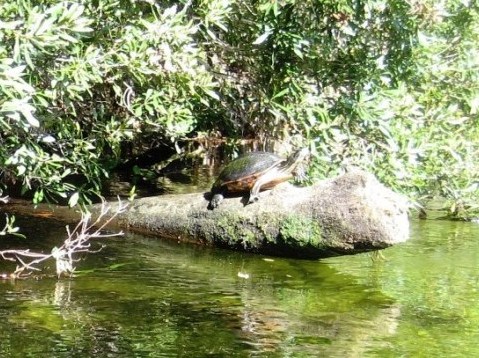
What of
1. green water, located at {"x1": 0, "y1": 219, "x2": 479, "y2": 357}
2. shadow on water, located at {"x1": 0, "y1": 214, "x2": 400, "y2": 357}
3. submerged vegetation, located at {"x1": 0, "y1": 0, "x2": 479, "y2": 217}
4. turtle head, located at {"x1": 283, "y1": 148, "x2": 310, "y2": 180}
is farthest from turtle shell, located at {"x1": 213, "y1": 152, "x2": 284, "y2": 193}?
shadow on water, located at {"x1": 0, "y1": 214, "x2": 400, "y2": 357}

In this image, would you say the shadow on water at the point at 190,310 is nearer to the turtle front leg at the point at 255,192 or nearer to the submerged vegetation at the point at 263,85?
the turtle front leg at the point at 255,192

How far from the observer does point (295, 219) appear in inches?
265

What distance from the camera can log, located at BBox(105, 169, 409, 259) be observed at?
20.5ft

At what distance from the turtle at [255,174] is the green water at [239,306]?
73cm

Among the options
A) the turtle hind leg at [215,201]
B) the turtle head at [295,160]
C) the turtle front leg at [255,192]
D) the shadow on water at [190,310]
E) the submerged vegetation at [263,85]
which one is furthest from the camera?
the turtle head at [295,160]

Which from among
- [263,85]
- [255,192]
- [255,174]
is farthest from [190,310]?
[263,85]

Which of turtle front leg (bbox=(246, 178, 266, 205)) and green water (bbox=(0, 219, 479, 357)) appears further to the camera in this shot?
turtle front leg (bbox=(246, 178, 266, 205))

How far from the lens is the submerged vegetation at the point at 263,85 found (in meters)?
5.77

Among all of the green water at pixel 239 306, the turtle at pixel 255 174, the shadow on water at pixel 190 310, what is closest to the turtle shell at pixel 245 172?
the turtle at pixel 255 174

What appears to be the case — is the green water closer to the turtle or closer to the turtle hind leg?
the turtle hind leg

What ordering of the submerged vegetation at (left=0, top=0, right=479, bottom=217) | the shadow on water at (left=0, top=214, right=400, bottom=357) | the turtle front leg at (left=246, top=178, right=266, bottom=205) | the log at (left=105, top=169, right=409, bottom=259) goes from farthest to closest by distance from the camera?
the turtle front leg at (left=246, top=178, right=266, bottom=205) < the log at (left=105, top=169, right=409, bottom=259) < the submerged vegetation at (left=0, top=0, right=479, bottom=217) < the shadow on water at (left=0, top=214, right=400, bottom=357)

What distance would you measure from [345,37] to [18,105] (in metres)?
4.35

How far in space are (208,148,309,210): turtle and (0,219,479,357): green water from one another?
727mm

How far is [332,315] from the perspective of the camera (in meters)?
4.82
